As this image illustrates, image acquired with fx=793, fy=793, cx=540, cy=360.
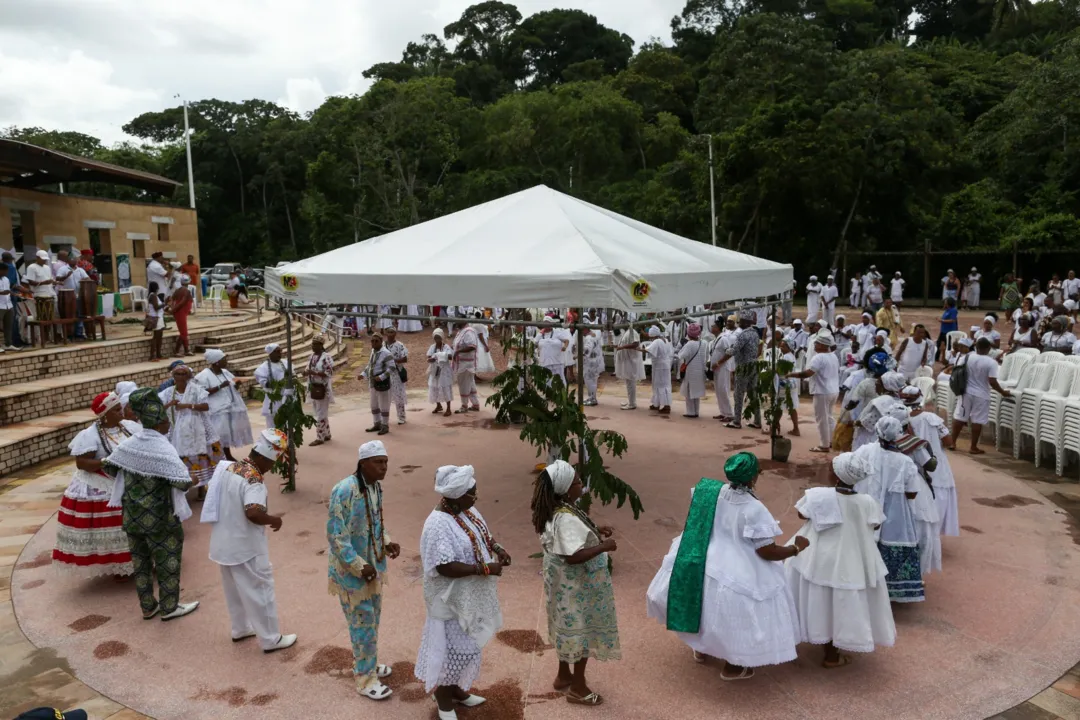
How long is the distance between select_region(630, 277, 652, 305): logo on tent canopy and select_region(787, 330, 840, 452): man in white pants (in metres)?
4.63

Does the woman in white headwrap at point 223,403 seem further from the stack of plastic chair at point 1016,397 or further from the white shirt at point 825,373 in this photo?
the stack of plastic chair at point 1016,397

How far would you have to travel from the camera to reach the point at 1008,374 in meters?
11.2

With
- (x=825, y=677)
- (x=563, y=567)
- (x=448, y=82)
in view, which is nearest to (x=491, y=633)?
(x=563, y=567)

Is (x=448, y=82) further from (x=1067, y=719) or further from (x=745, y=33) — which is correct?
(x=1067, y=719)

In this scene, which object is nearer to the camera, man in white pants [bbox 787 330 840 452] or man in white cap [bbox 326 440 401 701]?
man in white cap [bbox 326 440 401 701]

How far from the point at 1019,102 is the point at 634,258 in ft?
104

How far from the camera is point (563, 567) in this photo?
4.47 meters

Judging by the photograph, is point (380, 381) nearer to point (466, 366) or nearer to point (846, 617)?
point (466, 366)

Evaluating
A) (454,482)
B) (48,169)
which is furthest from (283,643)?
(48,169)

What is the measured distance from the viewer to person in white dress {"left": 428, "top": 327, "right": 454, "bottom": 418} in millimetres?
12766

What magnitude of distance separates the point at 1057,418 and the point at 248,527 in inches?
361

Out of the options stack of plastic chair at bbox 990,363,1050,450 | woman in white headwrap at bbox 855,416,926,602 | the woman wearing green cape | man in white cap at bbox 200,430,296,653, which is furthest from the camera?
stack of plastic chair at bbox 990,363,1050,450

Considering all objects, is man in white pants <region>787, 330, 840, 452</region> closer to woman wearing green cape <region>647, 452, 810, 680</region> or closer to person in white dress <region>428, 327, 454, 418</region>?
person in white dress <region>428, 327, 454, 418</region>

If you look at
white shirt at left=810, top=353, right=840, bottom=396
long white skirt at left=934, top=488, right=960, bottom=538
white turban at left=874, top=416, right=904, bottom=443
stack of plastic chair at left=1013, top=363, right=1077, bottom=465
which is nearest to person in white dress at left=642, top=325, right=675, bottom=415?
white shirt at left=810, top=353, right=840, bottom=396
